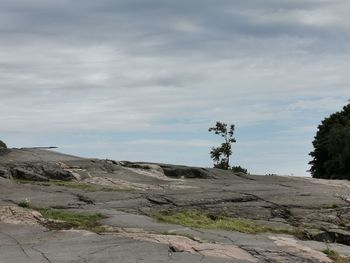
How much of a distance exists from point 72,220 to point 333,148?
37.3 metres

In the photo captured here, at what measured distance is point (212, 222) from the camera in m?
14.6

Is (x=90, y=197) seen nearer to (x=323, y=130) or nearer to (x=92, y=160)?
(x=92, y=160)

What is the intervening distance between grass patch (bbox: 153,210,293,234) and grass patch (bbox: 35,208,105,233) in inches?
70.1

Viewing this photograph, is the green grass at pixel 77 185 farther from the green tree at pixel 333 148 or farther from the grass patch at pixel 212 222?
the green tree at pixel 333 148

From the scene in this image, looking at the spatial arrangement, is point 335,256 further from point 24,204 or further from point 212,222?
point 24,204

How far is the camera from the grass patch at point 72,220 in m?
12.4

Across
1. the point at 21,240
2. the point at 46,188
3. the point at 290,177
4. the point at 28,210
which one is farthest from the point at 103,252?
the point at 290,177

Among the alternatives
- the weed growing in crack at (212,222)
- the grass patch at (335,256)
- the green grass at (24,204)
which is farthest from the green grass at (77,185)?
the grass patch at (335,256)

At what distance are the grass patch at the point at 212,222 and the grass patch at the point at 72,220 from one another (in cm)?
178

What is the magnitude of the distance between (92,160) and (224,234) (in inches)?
554

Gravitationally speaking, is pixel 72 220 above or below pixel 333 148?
below

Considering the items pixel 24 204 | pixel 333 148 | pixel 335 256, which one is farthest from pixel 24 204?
pixel 333 148

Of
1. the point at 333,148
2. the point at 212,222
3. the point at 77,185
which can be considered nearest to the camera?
the point at 212,222

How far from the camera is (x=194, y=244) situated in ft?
34.8
